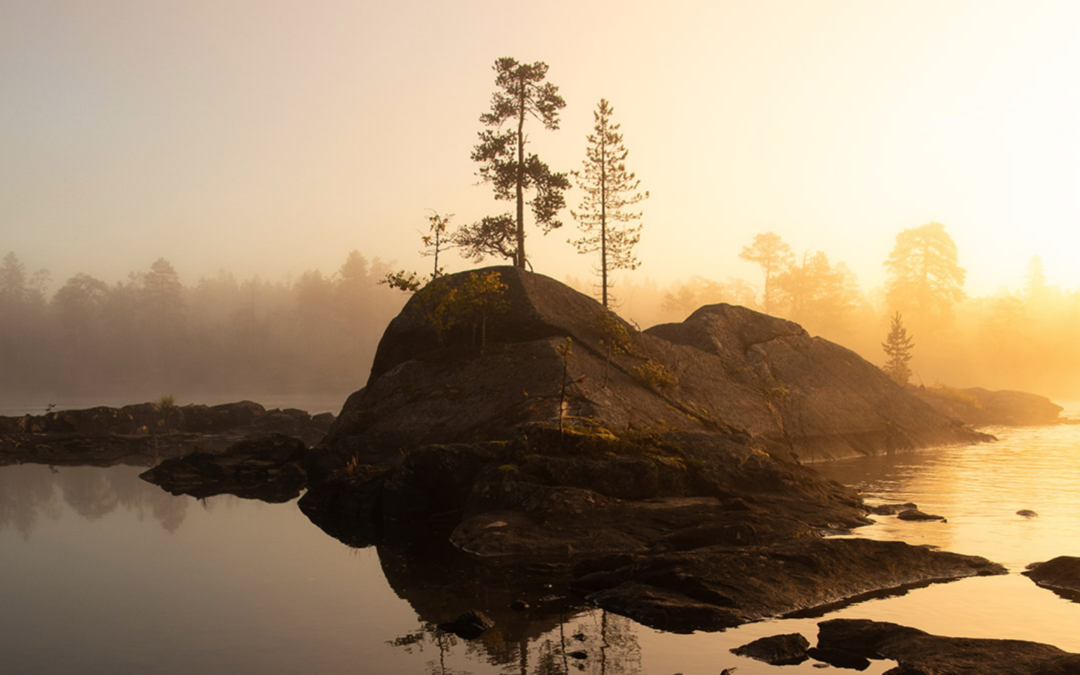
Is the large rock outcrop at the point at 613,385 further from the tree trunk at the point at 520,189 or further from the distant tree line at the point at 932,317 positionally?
the distant tree line at the point at 932,317

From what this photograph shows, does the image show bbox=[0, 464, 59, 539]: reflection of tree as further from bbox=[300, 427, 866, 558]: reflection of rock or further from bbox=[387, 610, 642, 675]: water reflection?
bbox=[387, 610, 642, 675]: water reflection

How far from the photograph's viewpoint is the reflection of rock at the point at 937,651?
7812 millimetres

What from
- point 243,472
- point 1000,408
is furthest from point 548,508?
point 1000,408

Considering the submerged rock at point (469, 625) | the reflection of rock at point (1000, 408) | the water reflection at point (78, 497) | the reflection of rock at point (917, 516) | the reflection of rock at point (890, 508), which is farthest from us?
the reflection of rock at point (1000, 408)

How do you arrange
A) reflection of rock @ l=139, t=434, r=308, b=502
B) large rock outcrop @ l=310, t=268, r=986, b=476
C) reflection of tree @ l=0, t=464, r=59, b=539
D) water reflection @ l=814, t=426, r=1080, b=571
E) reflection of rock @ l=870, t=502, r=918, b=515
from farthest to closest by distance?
large rock outcrop @ l=310, t=268, r=986, b=476
reflection of rock @ l=139, t=434, r=308, b=502
reflection of rock @ l=870, t=502, r=918, b=515
reflection of tree @ l=0, t=464, r=59, b=539
water reflection @ l=814, t=426, r=1080, b=571

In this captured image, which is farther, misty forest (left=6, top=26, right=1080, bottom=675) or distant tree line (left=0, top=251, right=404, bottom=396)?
distant tree line (left=0, top=251, right=404, bottom=396)

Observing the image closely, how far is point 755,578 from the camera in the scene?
11.5m

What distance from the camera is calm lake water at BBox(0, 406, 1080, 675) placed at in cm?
887

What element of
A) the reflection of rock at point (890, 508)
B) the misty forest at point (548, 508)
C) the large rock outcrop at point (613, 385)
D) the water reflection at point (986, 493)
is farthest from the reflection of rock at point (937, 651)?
the large rock outcrop at point (613, 385)

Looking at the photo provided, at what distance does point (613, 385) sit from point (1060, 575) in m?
15.8

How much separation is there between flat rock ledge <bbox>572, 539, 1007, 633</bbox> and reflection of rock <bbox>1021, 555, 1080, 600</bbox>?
0.65 metres

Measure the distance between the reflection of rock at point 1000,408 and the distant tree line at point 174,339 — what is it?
3264 inches

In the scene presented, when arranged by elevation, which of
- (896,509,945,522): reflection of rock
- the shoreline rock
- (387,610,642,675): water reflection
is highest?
the shoreline rock

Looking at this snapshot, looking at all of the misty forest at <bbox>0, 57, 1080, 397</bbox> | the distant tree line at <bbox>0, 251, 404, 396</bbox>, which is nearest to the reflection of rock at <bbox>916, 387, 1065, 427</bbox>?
the misty forest at <bbox>0, 57, 1080, 397</bbox>
